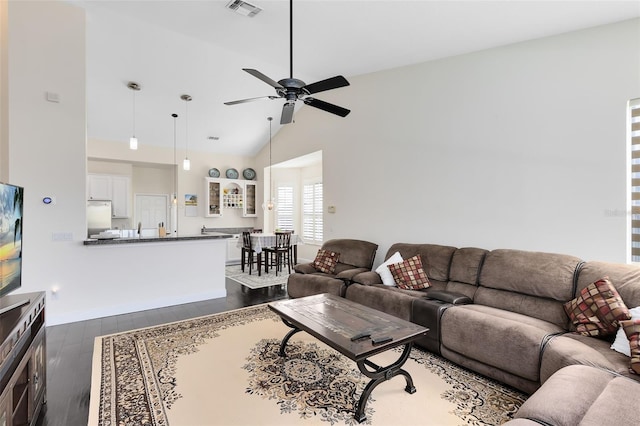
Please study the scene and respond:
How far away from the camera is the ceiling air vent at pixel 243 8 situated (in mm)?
3171

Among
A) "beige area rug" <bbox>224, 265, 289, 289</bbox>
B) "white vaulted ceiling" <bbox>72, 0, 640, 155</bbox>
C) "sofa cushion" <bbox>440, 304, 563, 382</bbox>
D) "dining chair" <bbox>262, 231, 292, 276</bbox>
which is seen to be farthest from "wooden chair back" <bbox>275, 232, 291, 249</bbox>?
"sofa cushion" <bbox>440, 304, 563, 382</bbox>

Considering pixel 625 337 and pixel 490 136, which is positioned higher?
pixel 490 136

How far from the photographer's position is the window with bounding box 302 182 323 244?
7.66 metres

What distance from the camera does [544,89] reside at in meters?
3.12

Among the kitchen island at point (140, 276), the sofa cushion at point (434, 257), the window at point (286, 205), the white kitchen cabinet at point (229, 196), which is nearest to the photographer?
the sofa cushion at point (434, 257)

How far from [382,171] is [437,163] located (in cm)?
92

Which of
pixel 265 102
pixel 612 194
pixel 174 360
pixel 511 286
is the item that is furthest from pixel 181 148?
pixel 612 194

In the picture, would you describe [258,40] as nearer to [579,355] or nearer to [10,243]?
[10,243]

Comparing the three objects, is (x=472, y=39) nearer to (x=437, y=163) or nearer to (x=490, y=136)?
(x=490, y=136)

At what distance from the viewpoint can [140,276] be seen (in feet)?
13.8

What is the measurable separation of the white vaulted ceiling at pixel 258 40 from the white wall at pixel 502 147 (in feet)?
0.82

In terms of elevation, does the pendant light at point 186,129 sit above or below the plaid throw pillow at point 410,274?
above

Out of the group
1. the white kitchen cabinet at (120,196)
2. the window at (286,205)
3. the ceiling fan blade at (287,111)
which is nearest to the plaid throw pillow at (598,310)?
the ceiling fan blade at (287,111)

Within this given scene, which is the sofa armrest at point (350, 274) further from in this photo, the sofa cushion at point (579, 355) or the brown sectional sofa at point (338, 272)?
the sofa cushion at point (579, 355)
